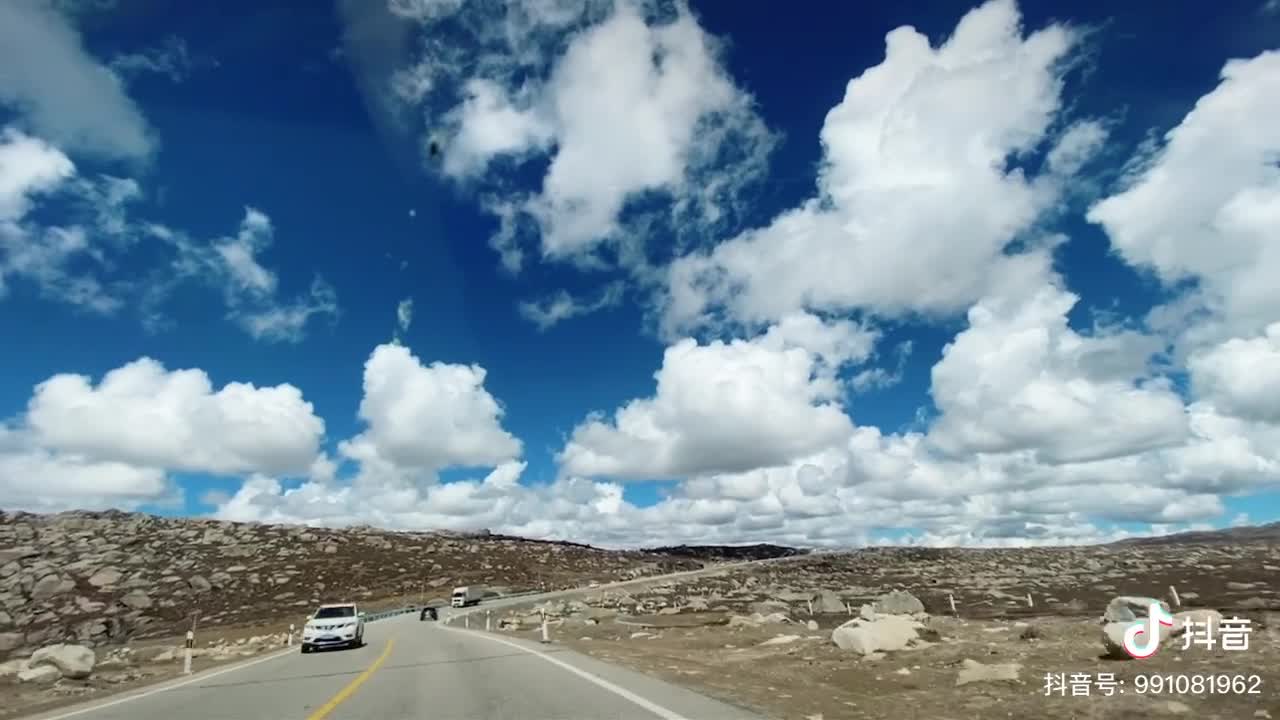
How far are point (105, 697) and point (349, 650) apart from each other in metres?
12.5

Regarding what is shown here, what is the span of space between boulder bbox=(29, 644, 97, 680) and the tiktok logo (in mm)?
27035

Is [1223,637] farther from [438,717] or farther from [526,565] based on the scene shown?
[526,565]

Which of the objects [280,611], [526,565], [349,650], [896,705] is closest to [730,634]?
[349,650]

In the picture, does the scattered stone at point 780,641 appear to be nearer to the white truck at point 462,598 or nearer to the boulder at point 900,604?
the boulder at point 900,604

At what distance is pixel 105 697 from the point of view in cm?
1588

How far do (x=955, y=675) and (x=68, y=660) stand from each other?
81.2ft

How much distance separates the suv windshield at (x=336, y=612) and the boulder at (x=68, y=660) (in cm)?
785

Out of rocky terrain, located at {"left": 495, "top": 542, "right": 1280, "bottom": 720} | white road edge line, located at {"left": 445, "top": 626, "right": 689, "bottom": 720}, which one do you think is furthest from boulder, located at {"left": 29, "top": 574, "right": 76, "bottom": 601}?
white road edge line, located at {"left": 445, "top": 626, "right": 689, "bottom": 720}

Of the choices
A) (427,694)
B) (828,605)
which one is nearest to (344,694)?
(427,694)

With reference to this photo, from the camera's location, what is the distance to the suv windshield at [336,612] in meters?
29.0

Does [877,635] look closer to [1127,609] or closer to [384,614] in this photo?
[1127,609]

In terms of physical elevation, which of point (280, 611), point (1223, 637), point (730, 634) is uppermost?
point (1223, 637)

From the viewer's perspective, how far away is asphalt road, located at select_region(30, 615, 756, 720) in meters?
11.1

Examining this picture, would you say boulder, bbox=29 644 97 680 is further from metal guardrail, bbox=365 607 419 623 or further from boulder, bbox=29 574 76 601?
boulder, bbox=29 574 76 601
